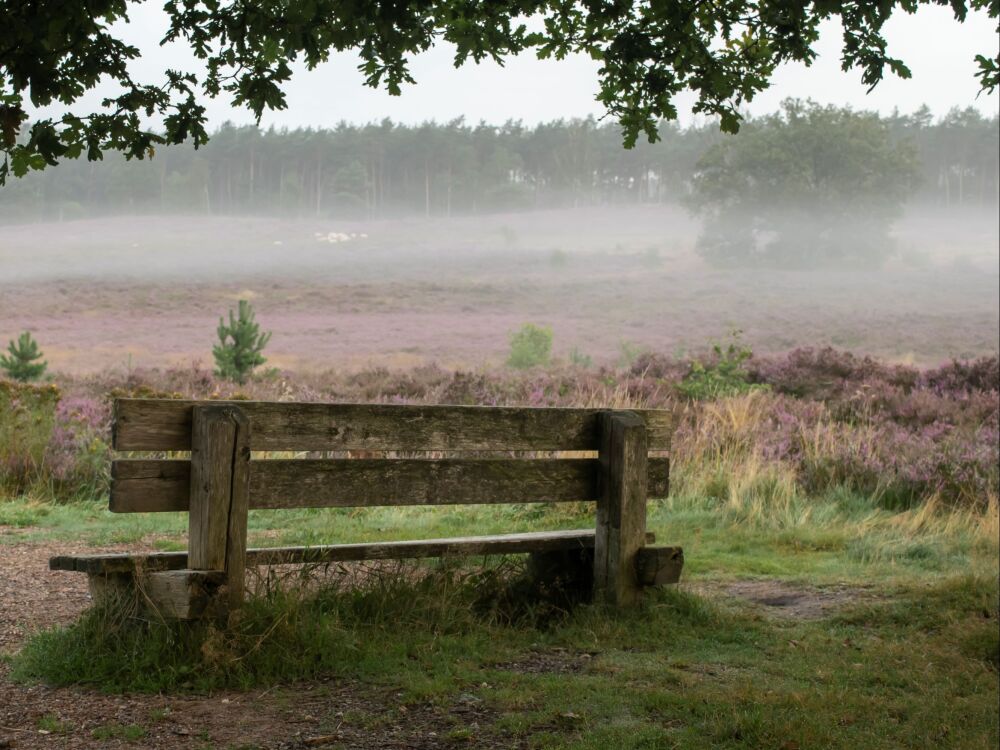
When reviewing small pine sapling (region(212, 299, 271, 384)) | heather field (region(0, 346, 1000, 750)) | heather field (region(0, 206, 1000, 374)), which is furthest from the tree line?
heather field (region(0, 346, 1000, 750))

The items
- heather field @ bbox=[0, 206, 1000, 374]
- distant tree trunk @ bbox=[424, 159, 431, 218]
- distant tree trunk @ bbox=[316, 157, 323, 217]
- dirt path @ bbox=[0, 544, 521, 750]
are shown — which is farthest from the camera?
distant tree trunk @ bbox=[424, 159, 431, 218]

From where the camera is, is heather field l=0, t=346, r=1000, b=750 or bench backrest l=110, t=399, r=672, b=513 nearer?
heather field l=0, t=346, r=1000, b=750

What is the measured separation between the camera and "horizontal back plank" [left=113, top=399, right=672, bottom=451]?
4.61 metres

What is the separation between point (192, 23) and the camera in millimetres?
5410

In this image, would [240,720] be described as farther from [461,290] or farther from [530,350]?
[461,290]

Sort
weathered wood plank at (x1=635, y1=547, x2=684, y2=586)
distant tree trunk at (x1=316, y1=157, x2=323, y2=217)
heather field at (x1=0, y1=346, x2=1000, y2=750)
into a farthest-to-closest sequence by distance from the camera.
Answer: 1. distant tree trunk at (x1=316, y1=157, x2=323, y2=217)
2. weathered wood plank at (x1=635, y1=547, x2=684, y2=586)
3. heather field at (x1=0, y1=346, x2=1000, y2=750)

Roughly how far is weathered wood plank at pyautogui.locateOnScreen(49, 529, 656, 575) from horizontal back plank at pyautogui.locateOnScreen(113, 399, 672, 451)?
53 centimetres

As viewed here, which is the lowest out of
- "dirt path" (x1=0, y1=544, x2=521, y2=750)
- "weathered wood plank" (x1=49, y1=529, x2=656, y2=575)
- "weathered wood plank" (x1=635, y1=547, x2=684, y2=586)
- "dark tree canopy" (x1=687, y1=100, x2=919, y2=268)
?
"dirt path" (x1=0, y1=544, x2=521, y2=750)

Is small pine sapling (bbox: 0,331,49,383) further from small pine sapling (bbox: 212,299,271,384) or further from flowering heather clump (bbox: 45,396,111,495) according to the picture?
flowering heather clump (bbox: 45,396,111,495)

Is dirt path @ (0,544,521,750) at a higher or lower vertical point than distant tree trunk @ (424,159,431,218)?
lower

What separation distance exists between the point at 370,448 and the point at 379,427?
0.42 feet

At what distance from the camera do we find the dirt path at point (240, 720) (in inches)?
155

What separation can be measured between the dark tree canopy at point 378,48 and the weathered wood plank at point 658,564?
7.83 ft

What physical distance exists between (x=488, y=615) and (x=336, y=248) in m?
68.9
